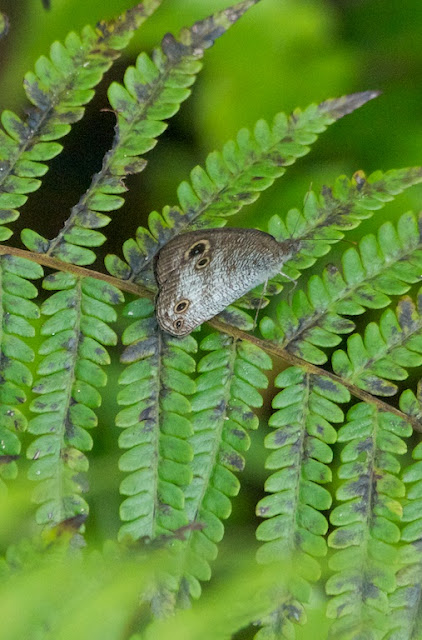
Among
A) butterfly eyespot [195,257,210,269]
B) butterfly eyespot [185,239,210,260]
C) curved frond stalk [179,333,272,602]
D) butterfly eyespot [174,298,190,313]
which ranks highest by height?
butterfly eyespot [185,239,210,260]

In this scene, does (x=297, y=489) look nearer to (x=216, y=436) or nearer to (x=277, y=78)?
(x=216, y=436)

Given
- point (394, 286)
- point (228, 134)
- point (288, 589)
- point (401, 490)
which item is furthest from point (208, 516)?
point (228, 134)

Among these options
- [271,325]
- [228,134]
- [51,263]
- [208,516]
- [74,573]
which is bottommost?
[208,516]

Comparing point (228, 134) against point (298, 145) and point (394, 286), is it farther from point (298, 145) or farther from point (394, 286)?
point (394, 286)

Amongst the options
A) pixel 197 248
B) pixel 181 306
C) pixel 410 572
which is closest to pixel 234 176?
pixel 197 248

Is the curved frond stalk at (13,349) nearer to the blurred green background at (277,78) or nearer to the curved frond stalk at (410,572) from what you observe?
the blurred green background at (277,78)

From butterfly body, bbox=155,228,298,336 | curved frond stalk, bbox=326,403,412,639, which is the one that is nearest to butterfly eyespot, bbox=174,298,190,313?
butterfly body, bbox=155,228,298,336

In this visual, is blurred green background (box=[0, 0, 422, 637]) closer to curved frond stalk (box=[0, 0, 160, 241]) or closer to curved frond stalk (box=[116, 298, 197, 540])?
curved frond stalk (box=[0, 0, 160, 241])
